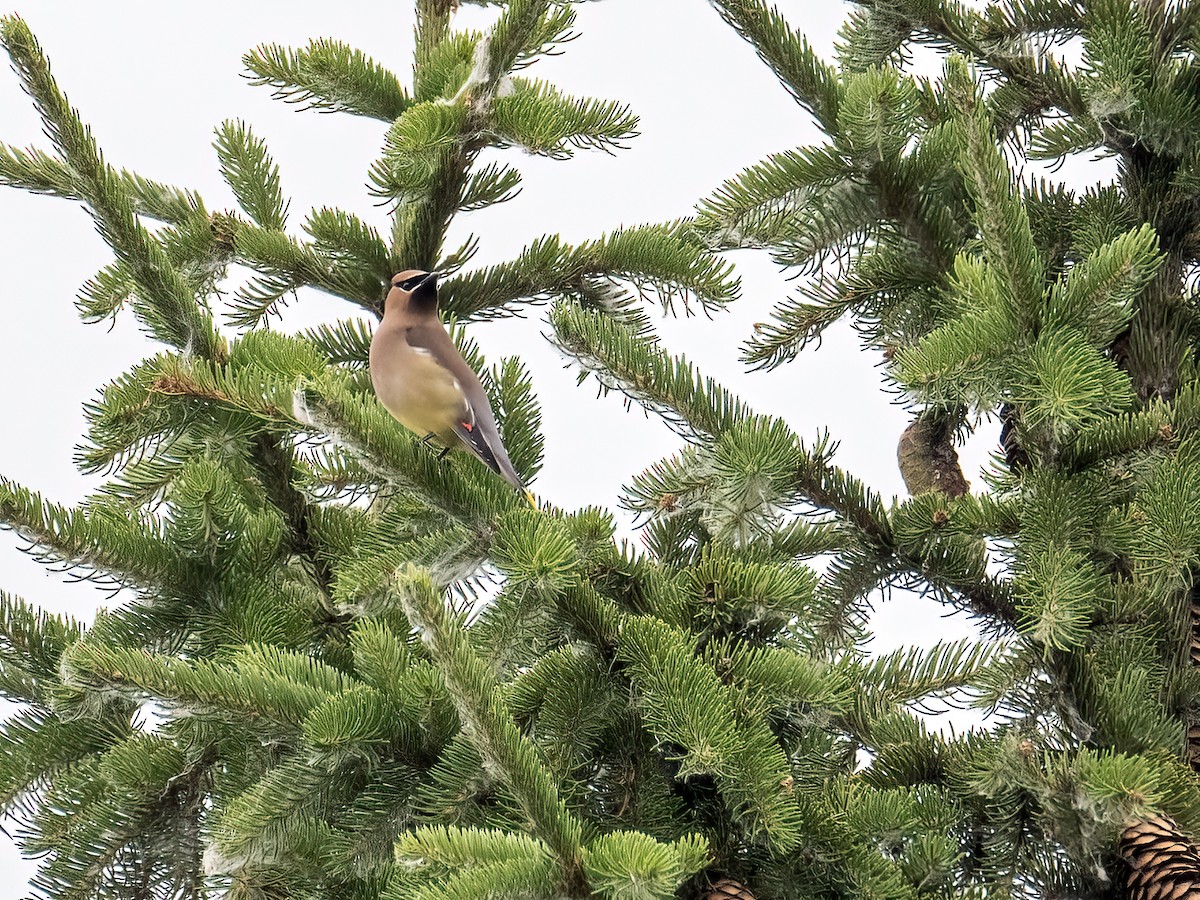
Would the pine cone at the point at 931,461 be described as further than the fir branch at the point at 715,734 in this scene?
Yes

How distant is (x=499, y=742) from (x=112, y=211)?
2.49 ft

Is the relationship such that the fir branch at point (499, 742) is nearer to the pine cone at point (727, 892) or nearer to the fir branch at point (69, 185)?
the pine cone at point (727, 892)

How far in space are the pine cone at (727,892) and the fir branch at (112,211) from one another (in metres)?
0.81

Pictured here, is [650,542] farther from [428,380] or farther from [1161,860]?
[1161,860]

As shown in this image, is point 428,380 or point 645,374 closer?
point 645,374

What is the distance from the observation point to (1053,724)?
1.54 m

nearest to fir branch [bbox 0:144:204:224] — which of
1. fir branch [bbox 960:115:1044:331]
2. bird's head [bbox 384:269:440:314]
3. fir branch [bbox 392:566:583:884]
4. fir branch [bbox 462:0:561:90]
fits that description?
bird's head [bbox 384:269:440:314]

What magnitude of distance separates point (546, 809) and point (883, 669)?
742 millimetres

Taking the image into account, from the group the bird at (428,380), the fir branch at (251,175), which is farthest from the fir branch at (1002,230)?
the fir branch at (251,175)

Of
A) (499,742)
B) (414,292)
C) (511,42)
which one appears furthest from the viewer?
(414,292)

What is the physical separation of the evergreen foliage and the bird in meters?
0.06

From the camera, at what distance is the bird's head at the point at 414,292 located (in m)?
1.81

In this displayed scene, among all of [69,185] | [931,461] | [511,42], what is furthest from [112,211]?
[931,461]

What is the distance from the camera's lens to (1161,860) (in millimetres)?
1333
